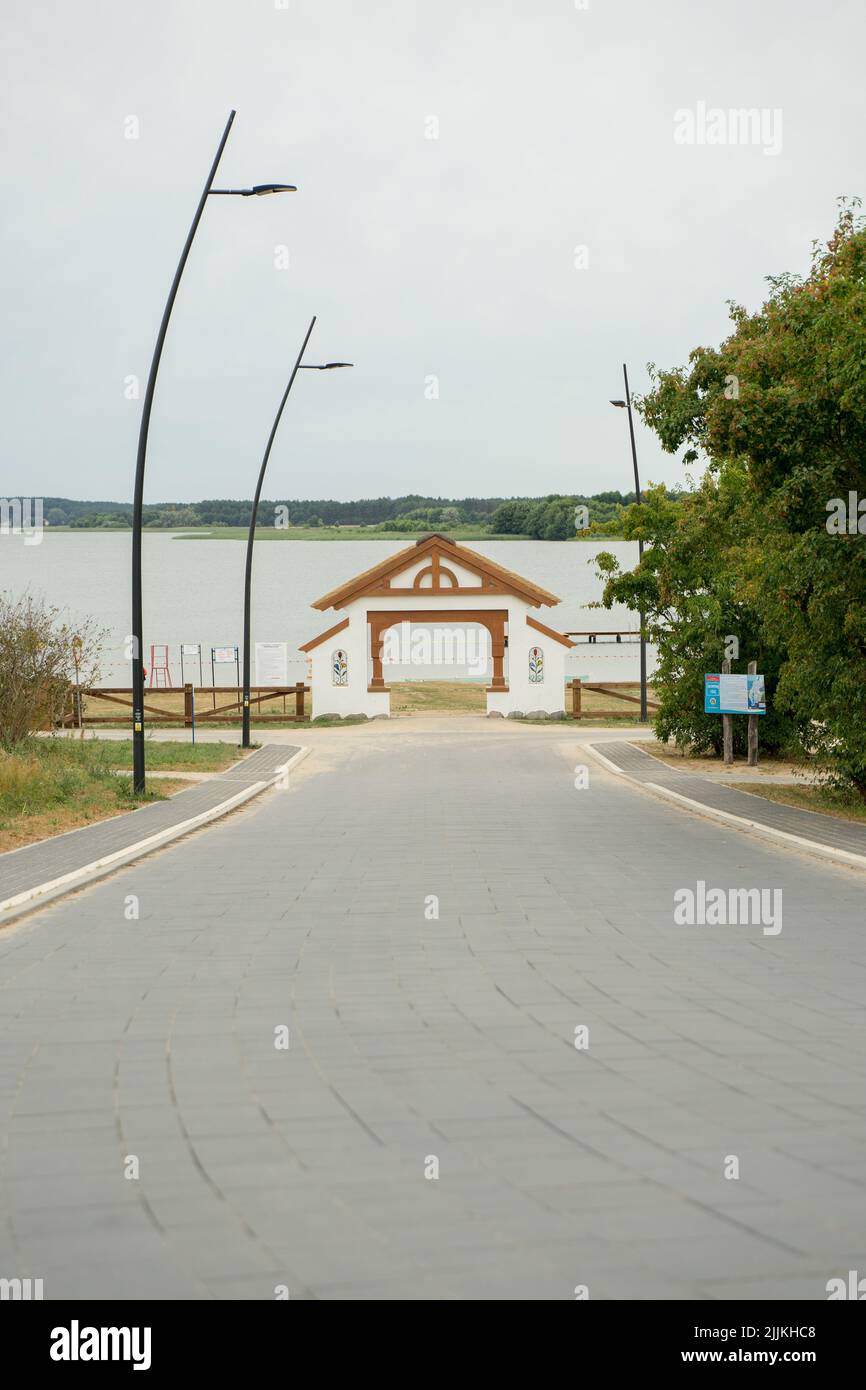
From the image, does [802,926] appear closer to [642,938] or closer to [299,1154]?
[642,938]

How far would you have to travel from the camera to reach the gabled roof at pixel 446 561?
4547cm

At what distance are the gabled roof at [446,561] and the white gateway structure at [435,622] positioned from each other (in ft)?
0.11

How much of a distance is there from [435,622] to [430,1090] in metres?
40.5

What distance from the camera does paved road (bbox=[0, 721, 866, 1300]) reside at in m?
4.43

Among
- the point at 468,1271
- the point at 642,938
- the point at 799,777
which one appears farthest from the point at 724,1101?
the point at 799,777

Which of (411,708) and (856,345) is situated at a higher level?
(856,345)

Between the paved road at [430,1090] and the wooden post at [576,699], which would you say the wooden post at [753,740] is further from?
the wooden post at [576,699]

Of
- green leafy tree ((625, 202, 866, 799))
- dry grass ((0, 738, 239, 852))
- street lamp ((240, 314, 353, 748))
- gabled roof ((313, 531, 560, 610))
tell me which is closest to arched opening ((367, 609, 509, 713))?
gabled roof ((313, 531, 560, 610))

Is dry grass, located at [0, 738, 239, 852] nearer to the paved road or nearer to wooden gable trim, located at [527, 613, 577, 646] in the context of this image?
the paved road

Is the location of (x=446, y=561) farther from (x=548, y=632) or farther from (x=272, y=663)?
(x=272, y=663)

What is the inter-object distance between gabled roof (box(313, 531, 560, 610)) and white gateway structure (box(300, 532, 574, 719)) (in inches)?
1.3

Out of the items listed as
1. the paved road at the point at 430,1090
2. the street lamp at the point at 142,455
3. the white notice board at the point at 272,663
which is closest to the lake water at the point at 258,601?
the white notice board at the point at 272,663
